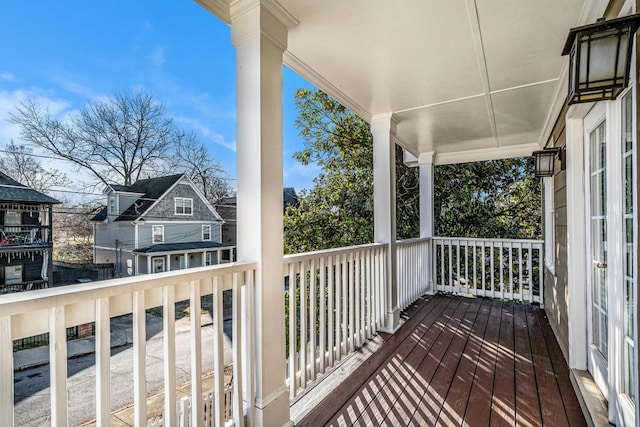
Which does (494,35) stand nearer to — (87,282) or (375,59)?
(375,59)

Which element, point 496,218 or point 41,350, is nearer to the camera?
point 41,350

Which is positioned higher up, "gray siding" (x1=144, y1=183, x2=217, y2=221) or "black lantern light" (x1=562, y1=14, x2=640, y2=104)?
"black lantern light" (x1=562, y1=14, x2=640, y2=104)

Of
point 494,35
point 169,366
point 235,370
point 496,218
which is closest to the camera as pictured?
point 169,366

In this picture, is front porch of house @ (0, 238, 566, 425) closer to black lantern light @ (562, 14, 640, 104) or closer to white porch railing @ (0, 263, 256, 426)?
white porch railing @ (0, 263, 256, 426)

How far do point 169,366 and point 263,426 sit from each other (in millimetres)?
676

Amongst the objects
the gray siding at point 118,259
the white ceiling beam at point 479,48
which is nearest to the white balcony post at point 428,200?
the white ceiling beam at point 479,48

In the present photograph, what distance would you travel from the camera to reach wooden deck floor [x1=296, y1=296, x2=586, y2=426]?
6.44ft

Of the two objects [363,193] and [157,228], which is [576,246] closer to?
[157,228]

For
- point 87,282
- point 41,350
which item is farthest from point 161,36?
point 41,350

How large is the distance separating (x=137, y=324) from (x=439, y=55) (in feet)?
8.07

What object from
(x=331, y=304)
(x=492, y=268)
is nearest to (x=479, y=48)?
(x=331, y=304)

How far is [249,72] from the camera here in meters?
1.72

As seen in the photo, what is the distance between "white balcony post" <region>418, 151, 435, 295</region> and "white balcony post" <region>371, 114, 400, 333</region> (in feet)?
6.06

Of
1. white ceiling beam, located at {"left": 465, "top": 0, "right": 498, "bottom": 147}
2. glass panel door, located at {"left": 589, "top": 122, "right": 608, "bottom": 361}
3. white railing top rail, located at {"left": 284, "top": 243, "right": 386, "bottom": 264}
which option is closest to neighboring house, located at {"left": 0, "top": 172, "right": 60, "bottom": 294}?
white railing top rail, located at {"left": 284, "top": 243, "right": 386, "bottom": 264}
